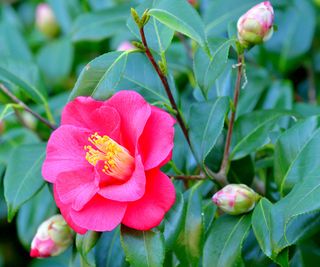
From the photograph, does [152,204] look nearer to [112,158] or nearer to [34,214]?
A: [112,158]

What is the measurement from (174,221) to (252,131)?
0.27m

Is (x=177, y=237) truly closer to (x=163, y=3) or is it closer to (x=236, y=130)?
(x=236, y=130)

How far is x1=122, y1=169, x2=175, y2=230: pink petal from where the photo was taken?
1027mm

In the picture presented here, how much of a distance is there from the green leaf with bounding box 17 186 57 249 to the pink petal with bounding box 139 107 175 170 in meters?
0.63

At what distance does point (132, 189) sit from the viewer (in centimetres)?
102

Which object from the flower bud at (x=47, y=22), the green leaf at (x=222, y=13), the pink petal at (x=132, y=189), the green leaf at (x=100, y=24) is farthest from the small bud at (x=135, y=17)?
the flower bud at (x=47, y=22)

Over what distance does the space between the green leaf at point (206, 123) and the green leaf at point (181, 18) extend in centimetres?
17

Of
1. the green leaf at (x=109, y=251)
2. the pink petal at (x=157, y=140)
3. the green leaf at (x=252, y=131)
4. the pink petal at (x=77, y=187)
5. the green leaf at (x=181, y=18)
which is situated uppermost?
the green leaf at (x=181, y=18)

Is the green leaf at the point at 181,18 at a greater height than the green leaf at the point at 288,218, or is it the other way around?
the green leaf at the point at 181,18

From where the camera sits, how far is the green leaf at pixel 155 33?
115cm

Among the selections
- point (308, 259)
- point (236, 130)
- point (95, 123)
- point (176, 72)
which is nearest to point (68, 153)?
point (95, 123)

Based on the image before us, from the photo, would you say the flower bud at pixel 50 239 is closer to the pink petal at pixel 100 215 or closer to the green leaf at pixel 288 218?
the pink petal at pixel 100 215

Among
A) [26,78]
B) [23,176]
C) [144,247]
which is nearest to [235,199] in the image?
[144,247]

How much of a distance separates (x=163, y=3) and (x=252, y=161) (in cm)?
38
